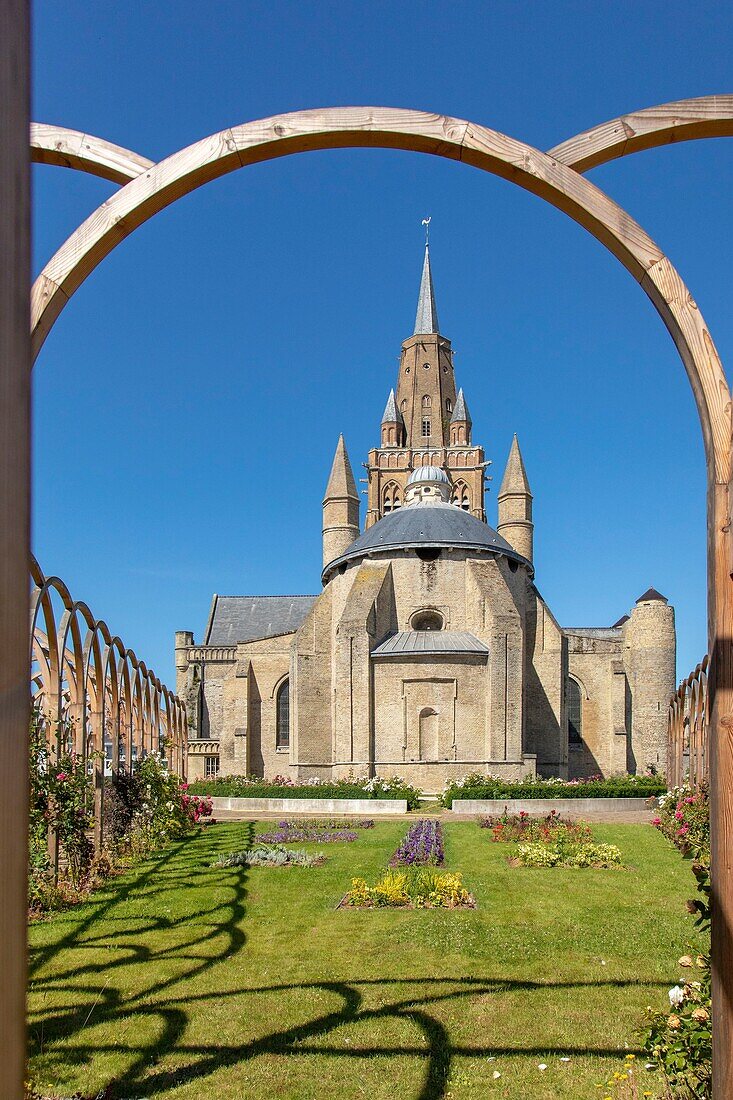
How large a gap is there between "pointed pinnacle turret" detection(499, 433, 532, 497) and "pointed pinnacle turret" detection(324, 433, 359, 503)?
8.93 meters

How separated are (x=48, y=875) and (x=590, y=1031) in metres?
6.49

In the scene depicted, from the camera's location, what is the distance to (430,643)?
33.1 m

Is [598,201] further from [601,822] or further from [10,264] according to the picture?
[601,822]

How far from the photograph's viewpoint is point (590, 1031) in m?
5.63

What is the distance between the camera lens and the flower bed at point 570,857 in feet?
44.9

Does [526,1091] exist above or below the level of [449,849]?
above

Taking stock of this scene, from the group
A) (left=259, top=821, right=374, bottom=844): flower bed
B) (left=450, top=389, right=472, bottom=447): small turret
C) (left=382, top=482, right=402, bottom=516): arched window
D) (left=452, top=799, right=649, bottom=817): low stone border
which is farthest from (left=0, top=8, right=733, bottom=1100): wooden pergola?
(left=450, top=389, right=472, bottom=447): small turret

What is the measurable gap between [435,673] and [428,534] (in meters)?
6.20

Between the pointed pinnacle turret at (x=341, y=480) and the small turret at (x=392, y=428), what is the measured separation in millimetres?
8130

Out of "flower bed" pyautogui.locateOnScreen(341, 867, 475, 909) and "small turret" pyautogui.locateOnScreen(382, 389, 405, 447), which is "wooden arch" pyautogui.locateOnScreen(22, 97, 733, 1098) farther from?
"small turret" pyautogui.locateOnScreen(382, 389, 405, 447)

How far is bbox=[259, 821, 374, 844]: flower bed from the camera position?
54.7 ft

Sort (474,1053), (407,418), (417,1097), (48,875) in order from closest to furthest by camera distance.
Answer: (417,1097)
(474,1053)
(48,875)
(407,418)

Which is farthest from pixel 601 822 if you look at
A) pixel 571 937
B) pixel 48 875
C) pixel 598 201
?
pixel 598 201

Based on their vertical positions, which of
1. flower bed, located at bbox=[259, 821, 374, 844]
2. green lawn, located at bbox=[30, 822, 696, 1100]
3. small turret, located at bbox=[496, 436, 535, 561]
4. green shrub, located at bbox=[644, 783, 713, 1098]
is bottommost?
flower bed, located at bbox=[259, 821, 374, 844]
